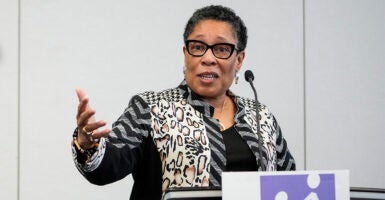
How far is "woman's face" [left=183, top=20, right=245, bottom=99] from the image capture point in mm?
1746

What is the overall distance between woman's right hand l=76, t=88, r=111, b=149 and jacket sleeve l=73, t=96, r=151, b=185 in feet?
0.14

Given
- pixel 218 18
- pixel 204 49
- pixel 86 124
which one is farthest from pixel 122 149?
pixel 218 18

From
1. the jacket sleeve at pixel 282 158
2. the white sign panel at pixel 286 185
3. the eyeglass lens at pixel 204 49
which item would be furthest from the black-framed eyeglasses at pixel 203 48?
the white sign panel at pixel 286 185

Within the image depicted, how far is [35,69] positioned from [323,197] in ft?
5.56

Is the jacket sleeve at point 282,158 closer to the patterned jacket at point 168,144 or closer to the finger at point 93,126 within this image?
the patterned jacket at point 168,144

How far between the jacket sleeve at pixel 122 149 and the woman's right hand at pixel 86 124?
4cm

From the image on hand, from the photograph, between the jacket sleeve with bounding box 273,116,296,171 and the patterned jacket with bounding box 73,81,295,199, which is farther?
the jacket sleeve with bounding box 273,116,296,171

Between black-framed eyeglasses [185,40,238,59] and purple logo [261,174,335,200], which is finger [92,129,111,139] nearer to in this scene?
purple logo [261,174,335,200]

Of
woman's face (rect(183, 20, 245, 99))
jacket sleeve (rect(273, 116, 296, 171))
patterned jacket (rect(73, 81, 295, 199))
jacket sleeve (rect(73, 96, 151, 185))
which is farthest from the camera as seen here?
jacket sleeve (rect(273, 116, 296, 171))

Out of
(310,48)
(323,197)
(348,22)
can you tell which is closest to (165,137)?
(323,197)

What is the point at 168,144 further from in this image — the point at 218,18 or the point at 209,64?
the point at 218,18

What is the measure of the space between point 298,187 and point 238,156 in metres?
0.52

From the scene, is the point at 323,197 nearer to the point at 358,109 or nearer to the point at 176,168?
the point at 176,168

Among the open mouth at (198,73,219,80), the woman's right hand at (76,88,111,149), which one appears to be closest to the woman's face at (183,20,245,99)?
the open mouth at (198,73,219,80)
